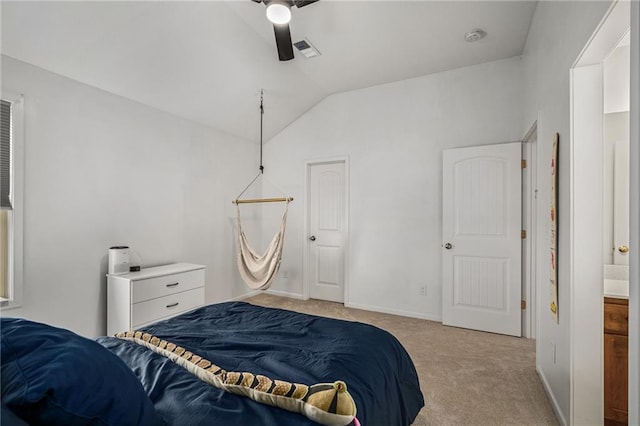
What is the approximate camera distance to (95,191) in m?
2.78

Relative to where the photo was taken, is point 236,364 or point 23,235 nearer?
point 236,364

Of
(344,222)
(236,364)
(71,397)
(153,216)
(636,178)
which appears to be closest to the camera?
(71,397)

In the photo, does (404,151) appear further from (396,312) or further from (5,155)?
(5,155)

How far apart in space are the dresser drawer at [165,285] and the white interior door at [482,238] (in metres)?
2.65

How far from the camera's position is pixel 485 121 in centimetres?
346

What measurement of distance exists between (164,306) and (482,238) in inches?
127

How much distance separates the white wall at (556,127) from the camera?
1654 millimetres

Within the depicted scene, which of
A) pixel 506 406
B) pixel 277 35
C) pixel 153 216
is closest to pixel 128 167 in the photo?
pixel 153 216

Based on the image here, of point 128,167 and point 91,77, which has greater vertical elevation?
point 91,77

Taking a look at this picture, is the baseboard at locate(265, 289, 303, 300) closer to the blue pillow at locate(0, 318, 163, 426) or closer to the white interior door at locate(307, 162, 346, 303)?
the white interior door at locate(307, 162, 346, 303)

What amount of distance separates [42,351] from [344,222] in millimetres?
3674

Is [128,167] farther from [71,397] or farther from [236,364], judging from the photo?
[71,397]

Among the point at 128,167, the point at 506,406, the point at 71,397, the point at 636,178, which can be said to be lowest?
the point at 506,406

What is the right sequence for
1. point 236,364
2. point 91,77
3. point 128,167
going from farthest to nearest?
point 128,167
point 91,77
point 236,364
